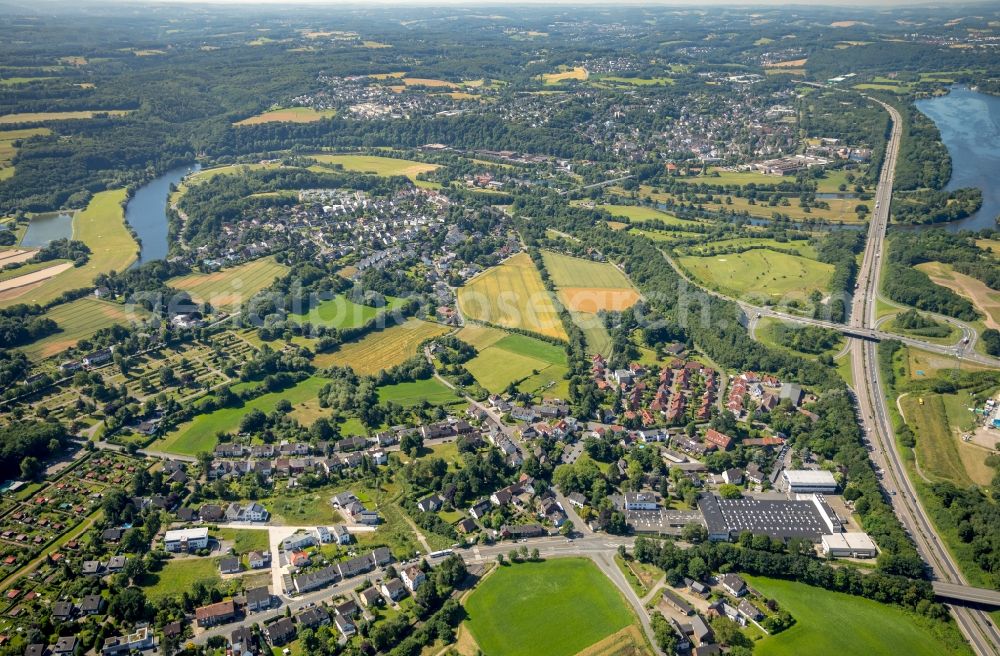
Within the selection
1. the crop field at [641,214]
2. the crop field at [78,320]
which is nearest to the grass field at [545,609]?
the crop field at [78,320]

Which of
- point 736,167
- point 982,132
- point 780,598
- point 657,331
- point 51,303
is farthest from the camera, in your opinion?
point 982,132

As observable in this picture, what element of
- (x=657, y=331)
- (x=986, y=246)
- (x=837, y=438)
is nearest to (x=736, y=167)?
(x=986, y=246)

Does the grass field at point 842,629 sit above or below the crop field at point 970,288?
below

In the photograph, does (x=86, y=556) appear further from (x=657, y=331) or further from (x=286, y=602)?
(x=657, y=331)

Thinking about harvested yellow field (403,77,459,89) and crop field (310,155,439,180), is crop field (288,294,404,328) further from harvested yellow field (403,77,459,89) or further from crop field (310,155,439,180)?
harvested yellow field (403,77,459,89)

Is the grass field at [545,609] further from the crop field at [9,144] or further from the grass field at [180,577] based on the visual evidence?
the crop field at [9,144]

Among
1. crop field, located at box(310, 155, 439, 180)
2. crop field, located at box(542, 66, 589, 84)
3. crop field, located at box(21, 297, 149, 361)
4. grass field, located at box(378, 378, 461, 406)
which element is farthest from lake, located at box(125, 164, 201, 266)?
crop field, located at box(542, 66, 589, 84)
